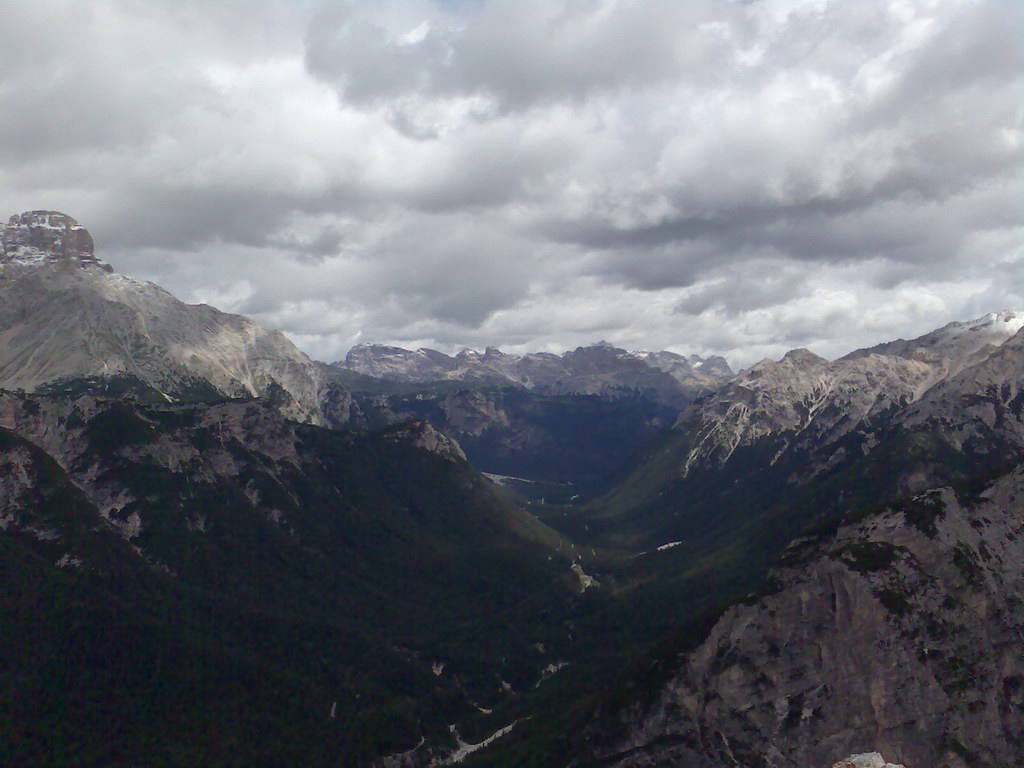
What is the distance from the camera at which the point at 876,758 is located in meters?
74.6
